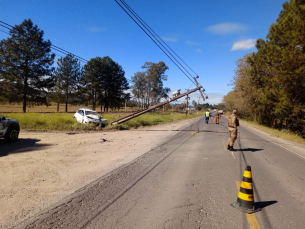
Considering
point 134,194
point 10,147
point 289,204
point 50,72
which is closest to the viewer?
point 289,204

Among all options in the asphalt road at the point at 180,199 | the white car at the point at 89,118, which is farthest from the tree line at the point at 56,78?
the asphalt road at the point at 180,199

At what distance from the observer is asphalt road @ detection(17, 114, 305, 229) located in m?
3.57

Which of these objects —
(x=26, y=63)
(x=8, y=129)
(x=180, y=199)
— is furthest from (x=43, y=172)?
(x=26, y=63)

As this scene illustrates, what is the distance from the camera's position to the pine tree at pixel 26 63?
3459 cm

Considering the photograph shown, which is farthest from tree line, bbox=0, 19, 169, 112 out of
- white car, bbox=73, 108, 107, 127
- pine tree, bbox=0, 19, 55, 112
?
white car, bbox=73, 108, 107, 127

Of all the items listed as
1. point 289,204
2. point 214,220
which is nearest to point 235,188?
point 289,204

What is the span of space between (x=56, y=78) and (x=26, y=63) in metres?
12.5

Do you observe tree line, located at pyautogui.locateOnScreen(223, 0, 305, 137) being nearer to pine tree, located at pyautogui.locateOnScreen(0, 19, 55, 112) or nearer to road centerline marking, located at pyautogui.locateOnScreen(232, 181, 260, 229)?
road centerline marking, located at pyautogui.locateOnScreen(232, 181, 260, 229)

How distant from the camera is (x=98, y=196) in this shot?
4.61 metres

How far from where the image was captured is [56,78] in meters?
48.4

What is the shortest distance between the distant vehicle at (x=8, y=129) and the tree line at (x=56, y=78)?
1177cm

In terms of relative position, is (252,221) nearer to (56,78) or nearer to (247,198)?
(247,198)

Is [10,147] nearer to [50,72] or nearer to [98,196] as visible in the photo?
[98,196]

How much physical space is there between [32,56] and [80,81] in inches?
634
